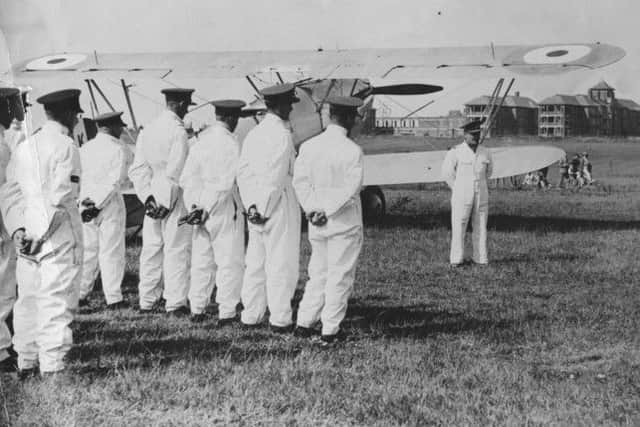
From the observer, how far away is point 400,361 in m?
4.77

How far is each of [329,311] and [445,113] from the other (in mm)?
11233

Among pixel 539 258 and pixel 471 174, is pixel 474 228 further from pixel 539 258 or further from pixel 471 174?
pixel 539 258

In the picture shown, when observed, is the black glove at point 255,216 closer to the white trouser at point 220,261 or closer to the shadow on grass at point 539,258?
the white trouser at point 220,261

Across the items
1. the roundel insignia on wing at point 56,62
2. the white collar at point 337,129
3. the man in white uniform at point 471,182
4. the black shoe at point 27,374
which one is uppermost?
the white collar at point 337,129

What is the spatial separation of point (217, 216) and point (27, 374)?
237 cm

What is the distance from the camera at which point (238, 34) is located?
23.0ft

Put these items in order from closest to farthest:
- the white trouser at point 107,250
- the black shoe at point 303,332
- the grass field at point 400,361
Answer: the grass field at point 400,361
the black shoe at point 303,332
the white trouser at point 107,250

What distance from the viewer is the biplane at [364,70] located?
10883 millimetres

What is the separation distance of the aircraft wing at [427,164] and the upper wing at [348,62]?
228 centimetres

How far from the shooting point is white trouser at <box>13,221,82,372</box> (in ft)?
14.1

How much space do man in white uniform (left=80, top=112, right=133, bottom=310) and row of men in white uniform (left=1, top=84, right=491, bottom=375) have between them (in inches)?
0.5

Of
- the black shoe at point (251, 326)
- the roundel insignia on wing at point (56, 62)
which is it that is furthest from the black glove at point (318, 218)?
the roundel insignia on wing at point (56, 62)

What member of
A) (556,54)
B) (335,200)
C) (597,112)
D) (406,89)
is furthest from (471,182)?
(406,89)

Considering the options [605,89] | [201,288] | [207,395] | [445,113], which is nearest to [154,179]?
[201,288]
